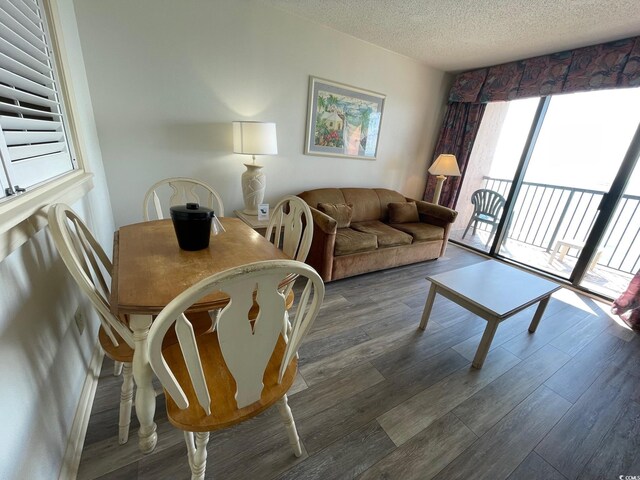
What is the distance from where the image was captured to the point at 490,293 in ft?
5.88

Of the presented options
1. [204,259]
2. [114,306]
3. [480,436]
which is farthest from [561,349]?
[114,306]

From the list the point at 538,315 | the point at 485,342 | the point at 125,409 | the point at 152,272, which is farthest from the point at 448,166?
the point at 125,409

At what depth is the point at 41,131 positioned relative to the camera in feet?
3.74

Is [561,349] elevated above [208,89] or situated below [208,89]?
below

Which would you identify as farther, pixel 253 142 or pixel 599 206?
pixel 599 206

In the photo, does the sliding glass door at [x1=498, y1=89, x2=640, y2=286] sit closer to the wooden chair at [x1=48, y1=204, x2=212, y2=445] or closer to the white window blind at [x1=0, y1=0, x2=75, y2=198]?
the wooden chair at [x1=48, y1=204, x2=212, y2=445]

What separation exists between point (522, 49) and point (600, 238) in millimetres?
2170

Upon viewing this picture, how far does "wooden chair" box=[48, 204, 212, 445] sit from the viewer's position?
0.82 m

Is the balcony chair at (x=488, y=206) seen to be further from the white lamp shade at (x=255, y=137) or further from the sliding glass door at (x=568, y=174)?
the white lamp shade at (x=255, y=137)

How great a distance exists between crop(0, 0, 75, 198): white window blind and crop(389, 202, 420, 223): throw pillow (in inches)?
120

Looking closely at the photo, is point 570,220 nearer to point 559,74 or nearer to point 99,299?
point 559,74

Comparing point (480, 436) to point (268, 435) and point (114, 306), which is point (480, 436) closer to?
point (268, 435)

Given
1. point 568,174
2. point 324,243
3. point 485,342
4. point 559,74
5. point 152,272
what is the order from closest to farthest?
point 152,272 → point 485,342 → point 324,243 → point 559,74 → point 568,174

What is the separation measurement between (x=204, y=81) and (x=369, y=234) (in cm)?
213
